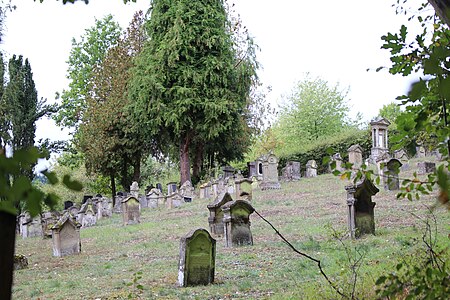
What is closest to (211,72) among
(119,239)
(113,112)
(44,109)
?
(113,112)

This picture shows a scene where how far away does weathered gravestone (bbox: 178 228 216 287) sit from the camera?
9.16 meters

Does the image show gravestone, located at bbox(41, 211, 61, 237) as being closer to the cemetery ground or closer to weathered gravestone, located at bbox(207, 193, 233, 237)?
the cemetery ground

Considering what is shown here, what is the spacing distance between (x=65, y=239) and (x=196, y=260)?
23.2 feet

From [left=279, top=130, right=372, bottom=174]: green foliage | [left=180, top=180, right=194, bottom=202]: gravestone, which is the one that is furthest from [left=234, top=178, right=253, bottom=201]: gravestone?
[left=279, top=130, right=372, bottom=174]: green foliage

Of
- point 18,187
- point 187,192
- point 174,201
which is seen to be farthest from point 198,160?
point 18,187

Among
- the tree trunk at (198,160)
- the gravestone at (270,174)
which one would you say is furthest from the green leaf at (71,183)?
the tree trunk at (198,160)

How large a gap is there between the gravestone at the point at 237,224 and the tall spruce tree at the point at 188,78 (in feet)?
77.0

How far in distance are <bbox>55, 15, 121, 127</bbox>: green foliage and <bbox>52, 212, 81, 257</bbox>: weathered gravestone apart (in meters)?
29.6

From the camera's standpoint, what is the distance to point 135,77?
38.3 m

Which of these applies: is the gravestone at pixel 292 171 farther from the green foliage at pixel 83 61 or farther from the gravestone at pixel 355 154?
the green foliage at pixel 83 61

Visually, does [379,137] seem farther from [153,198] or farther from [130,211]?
[130,211]

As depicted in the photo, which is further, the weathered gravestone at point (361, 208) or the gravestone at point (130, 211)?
the gravestone at point (130, 211)

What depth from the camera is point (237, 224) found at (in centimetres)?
1277

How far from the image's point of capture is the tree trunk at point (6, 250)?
1394 mm
